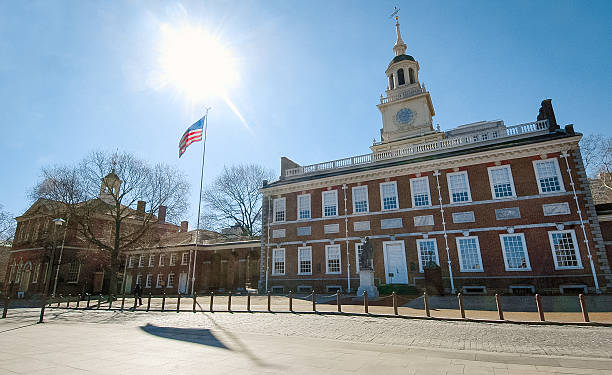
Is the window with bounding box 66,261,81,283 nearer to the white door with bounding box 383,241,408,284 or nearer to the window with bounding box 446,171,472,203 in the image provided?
the white door with bounding box 383,241,408,284

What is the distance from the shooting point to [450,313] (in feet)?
39.6

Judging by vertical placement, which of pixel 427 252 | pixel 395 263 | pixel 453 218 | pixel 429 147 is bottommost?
pixel 395 263

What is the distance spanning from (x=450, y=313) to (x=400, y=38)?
3747cm

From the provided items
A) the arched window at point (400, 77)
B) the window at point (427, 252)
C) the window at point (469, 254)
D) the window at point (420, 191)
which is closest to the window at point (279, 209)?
the window at point (420, 191)

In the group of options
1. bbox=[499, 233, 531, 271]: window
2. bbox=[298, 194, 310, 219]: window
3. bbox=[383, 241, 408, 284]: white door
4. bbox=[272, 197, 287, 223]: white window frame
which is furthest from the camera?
bbox=[272, 197, 287, 223]: white window frame

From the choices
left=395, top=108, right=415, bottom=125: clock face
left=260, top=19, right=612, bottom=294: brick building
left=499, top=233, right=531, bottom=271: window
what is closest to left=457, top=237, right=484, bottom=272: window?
left=260, top=19, right=612, bottom=294: brick building

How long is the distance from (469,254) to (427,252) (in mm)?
2542

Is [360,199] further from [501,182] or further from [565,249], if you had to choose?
[565,249]

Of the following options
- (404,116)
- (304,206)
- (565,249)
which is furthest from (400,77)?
(565,249)

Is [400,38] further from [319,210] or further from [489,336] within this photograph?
[489,336]

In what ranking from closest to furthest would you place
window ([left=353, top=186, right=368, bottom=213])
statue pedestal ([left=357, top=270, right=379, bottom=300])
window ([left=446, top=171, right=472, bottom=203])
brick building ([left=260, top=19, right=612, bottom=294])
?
statue pedestal ([left=357, top=270, right=379, bottom=300]) → brick building ([left=260, top=19, right=612, bottom=294]) → window ([left=446, top=171, right=472, bottom=203]) → window ([left=353, top=186, right=368, bottom=213])

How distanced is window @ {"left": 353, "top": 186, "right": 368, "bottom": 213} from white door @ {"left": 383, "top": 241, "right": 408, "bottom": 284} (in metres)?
3.27

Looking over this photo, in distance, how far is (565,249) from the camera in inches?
709

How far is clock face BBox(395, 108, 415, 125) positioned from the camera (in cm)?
3550
